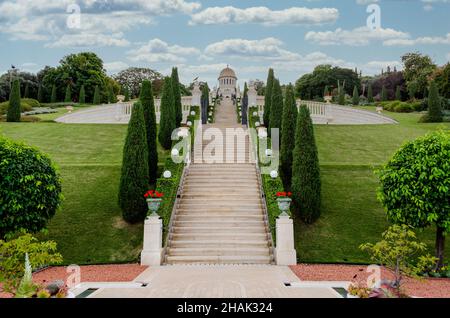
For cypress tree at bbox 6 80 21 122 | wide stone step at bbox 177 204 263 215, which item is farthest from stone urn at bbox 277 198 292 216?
cypress tree at bbox 6 80 21 122

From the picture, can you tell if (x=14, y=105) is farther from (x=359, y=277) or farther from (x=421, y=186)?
(x=421, y=186)

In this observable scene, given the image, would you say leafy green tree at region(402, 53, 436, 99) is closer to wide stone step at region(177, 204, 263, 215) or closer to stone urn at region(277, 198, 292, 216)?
wide stone step at region(177, 204, 263, 215)

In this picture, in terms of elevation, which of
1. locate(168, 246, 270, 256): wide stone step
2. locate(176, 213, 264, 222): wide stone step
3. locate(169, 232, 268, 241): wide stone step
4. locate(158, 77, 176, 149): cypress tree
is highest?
locate(158, 77, 176, 149): cypress tree

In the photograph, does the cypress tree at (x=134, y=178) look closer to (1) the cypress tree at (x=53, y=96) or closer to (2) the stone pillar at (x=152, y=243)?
(2) the stone pillar at (x=152, y=243)

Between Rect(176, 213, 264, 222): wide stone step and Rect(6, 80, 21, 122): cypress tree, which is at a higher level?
Rect(6, 80, 21, 122): cypress tree

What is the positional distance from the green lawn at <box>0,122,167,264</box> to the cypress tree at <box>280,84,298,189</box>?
6799 mm

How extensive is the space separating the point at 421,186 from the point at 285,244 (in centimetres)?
446

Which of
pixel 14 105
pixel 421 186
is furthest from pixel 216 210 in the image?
pixel 14 105

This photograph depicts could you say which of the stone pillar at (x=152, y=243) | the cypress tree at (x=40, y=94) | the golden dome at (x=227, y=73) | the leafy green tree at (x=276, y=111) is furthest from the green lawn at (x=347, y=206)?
the cypress tree at (x=40, y=94)

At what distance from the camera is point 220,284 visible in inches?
399

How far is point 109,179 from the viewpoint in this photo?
17.8 meters

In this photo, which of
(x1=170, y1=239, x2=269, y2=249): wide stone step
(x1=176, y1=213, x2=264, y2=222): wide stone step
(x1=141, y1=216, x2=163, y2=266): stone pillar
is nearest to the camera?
(x1=141, y1=216, x2=163, y2=266): stone pillar

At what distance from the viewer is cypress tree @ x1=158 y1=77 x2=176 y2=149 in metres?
21.7
